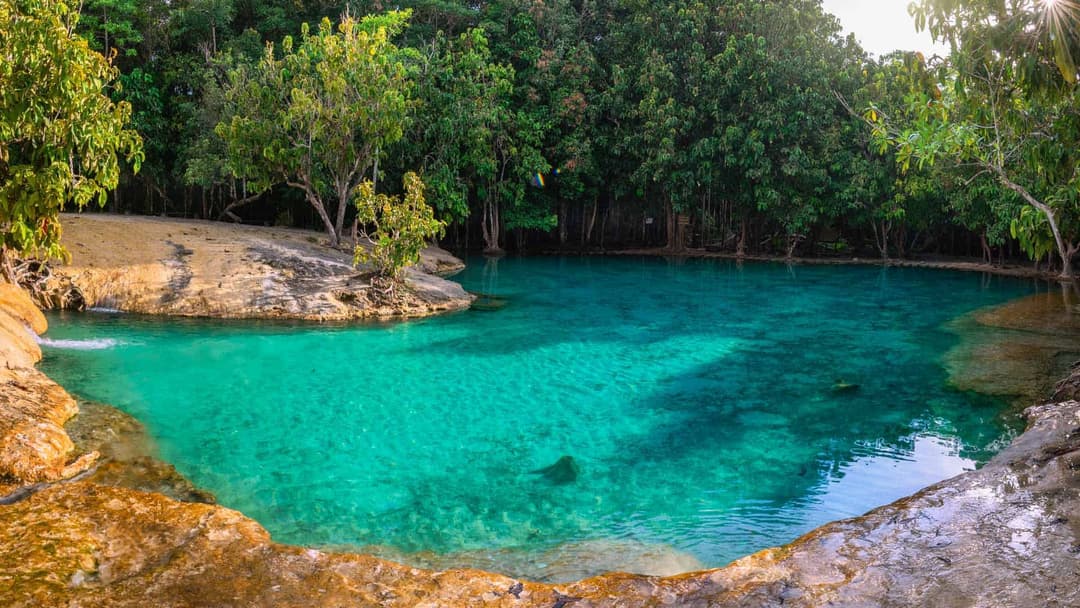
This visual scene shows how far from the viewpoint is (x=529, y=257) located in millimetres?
28703

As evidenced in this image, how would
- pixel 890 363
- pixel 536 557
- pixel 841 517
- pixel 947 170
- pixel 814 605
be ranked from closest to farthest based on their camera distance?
pixel 814 605
pixel 536 557
pixel 841 517
pixel 890 363
pixel 947 170

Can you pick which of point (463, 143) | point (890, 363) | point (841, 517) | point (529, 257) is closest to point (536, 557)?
point (841, 517)

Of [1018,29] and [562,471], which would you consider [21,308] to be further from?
[1018,29]

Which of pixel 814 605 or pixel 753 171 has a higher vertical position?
pixel 753 171

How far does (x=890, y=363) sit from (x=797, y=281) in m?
10.9

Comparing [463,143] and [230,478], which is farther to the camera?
[463,143]

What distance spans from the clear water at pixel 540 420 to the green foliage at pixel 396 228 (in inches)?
56.3

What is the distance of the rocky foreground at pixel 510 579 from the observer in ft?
12.6

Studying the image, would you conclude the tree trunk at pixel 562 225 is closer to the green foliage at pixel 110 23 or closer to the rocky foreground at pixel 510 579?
the green foliage at pixel 110 23

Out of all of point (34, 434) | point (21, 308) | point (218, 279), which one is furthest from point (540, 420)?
point (218, 279)

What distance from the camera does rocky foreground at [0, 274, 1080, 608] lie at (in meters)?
3.86

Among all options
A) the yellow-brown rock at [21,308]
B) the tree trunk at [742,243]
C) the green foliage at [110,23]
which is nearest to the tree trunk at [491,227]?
the tree trunk at [742,243]

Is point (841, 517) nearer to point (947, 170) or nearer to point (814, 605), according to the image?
point (814, 605)

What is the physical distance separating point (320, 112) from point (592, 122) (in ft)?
43.7
